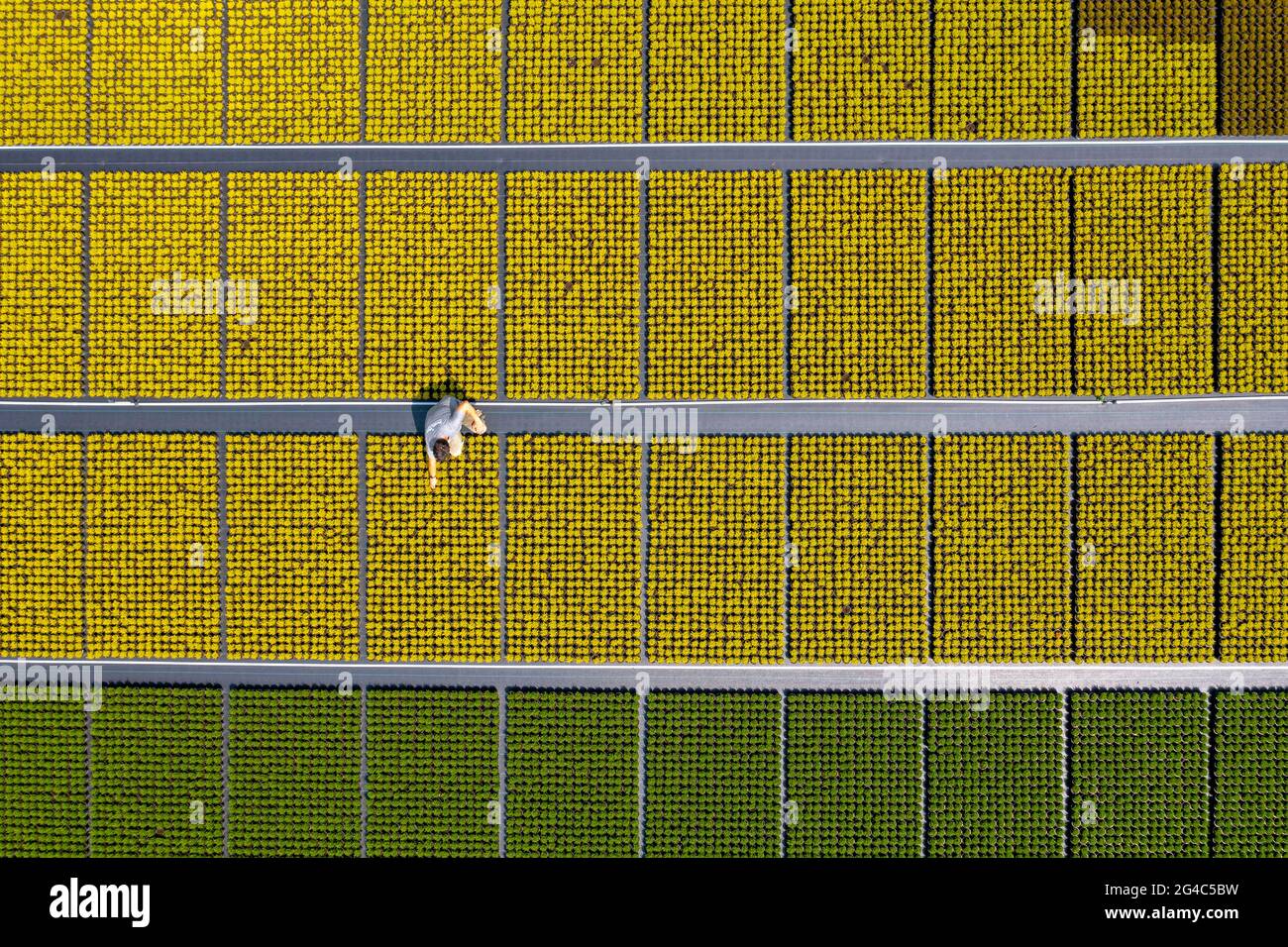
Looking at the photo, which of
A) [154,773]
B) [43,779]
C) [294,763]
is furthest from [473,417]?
[43,779]

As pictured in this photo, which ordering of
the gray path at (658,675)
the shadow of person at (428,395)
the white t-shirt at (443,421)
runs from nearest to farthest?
Result: the white t-shirt at (443,421), the gray path at (658,675), the shadow of person at (428,395)

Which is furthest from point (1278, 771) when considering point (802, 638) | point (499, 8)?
point (499, 8)

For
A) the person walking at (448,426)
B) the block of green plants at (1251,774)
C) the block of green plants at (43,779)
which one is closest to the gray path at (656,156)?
the person walking at (448,426)

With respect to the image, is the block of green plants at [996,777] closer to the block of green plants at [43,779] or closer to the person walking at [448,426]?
the person walking at [448,426]

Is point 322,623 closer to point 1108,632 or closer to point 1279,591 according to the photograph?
point 1108,632

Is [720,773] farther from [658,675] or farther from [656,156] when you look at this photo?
[656,156]

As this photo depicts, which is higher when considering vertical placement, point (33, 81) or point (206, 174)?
point (33, 81)
